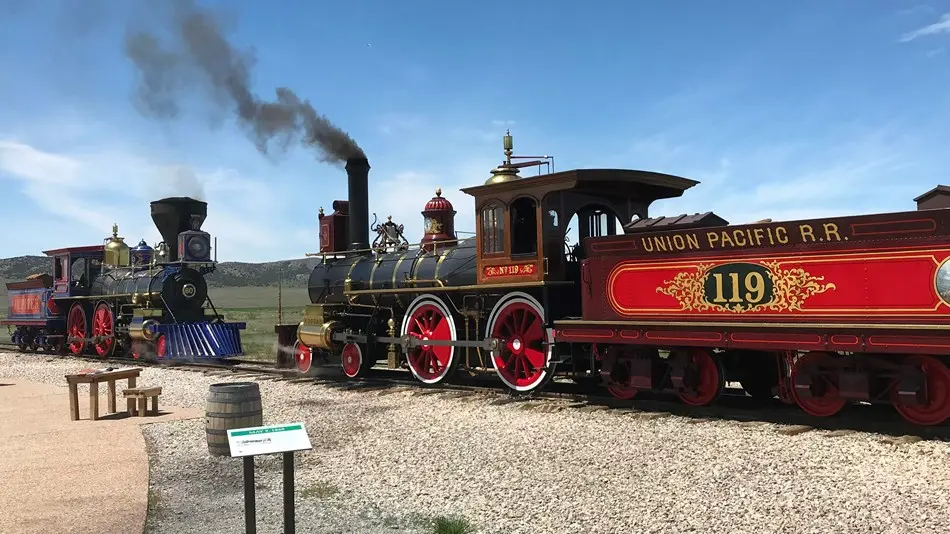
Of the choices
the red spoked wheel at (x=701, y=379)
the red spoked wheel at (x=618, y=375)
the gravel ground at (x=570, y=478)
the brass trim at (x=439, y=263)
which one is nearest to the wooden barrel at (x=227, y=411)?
the gravel ground at (x=570, y=478)

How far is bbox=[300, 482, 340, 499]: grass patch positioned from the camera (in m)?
6.65

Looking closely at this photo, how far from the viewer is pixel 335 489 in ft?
22.5

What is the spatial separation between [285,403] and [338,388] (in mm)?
1836

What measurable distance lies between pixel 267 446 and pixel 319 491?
2244 mm

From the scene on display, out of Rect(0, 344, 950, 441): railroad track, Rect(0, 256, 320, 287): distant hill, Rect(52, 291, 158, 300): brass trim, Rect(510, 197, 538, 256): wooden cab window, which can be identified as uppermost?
Rect(0, 256, 320, 287): distant hill

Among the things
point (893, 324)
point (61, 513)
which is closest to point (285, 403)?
point (61, 513)

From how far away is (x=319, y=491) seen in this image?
680 centimetres

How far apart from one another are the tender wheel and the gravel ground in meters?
4.93

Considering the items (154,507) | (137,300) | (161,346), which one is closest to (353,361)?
(161,346)

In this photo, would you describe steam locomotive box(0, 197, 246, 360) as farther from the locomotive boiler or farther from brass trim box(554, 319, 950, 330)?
brass trim box(554, 319, 950, 330)

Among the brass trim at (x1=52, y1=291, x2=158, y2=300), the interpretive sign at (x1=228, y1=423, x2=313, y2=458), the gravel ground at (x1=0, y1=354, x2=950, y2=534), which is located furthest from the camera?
the brass trim at (x1=52, y1=291, x2=158, y2=300)

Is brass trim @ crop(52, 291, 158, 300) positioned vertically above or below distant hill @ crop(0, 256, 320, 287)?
below

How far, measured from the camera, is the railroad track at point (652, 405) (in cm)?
848

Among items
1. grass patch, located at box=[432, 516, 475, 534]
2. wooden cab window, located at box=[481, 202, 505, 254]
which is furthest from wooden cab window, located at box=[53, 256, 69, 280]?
grass patch, located at box=[432, 516, 475, 534]
